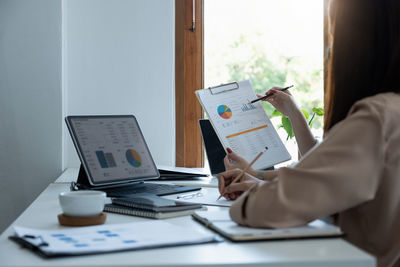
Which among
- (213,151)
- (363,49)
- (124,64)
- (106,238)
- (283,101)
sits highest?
(363,49)

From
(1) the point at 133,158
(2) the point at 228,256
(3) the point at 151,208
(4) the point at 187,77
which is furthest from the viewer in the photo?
(4) the point at 187,77

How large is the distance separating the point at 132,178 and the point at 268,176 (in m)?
0.42

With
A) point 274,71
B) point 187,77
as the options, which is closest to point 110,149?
point 187,77

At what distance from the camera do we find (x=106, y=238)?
906 millimetres

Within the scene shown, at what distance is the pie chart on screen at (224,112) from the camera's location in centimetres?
188

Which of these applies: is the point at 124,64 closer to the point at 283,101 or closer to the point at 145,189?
the point at 283,101

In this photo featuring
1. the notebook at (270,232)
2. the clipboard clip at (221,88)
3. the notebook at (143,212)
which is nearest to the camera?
the notebook at (270,232)

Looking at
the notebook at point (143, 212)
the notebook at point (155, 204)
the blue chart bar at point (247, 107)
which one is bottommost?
the notebook at point (143, 212)

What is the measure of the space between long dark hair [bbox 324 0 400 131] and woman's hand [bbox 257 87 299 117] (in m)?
0.75

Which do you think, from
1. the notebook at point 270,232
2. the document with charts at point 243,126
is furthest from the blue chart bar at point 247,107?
the notebook at point 270,232

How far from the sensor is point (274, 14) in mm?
2568

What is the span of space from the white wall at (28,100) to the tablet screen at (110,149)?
618mm

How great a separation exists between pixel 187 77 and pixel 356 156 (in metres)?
1.66

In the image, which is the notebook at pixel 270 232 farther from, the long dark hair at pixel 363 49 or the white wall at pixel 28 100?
the white wall at pixel 28 100
